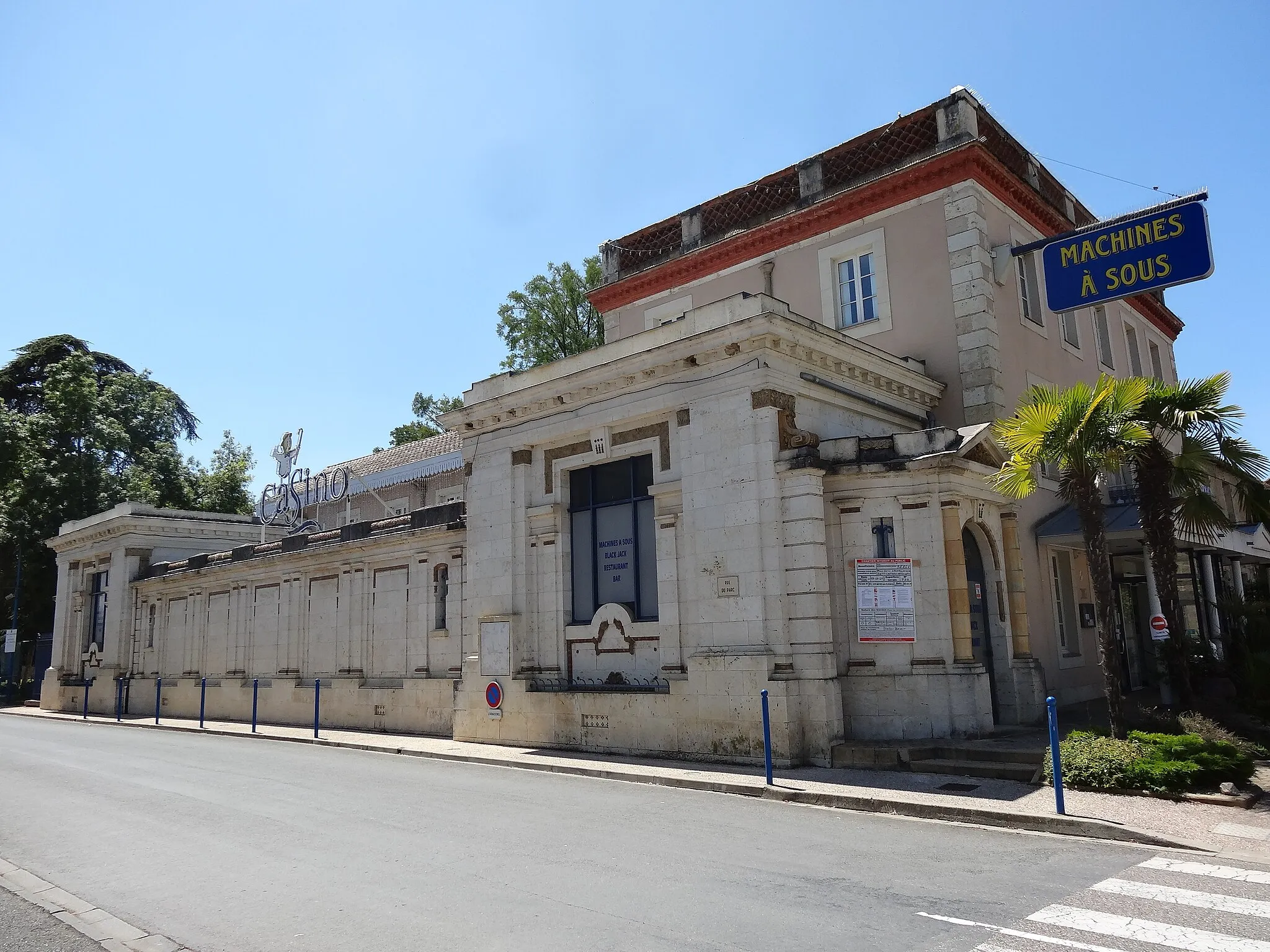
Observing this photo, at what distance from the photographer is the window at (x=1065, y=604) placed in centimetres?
1788

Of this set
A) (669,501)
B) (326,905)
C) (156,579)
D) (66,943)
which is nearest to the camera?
(66,943)

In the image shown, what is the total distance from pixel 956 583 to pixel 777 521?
277cm

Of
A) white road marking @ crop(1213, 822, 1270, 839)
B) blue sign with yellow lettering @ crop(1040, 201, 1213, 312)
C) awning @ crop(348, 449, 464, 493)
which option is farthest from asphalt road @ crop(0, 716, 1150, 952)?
awning @ crop(348, 449, 464, 493)

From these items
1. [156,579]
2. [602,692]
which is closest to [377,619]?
[602,692]

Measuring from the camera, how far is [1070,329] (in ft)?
68.2

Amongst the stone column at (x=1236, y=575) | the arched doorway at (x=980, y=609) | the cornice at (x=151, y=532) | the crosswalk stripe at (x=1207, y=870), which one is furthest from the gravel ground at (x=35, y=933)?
the cornice at (x=151, y=532)

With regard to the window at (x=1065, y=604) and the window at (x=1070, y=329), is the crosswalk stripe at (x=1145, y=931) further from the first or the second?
the window at (x=1070, y=329)

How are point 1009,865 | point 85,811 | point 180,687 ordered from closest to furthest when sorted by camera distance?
1. point 1009,865
2. point 85,811
3. point 180,687

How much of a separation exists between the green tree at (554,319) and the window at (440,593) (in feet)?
68.8

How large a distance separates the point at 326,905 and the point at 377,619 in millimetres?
16019

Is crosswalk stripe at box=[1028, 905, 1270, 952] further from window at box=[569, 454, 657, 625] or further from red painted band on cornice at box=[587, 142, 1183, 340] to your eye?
red painted band on cornice at box=[587, 142, 1183, 340]

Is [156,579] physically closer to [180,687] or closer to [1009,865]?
[180,687]

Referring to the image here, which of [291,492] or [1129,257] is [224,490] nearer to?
[291,492]

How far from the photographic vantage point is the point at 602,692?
15.4 metres
